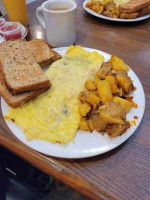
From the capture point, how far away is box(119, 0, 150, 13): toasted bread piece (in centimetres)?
116

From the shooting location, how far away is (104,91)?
67cm

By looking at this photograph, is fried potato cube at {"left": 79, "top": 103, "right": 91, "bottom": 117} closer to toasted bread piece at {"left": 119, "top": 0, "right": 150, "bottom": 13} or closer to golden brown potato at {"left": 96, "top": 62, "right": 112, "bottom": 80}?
golden brown potato at {"left": 96, "top": 62, "right": 112, "bottom": 80}

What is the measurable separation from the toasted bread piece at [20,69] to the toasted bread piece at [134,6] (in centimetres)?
61

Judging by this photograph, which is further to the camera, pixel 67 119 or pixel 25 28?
pixel 25 28

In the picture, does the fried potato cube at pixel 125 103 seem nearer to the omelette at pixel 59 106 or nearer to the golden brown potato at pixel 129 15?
the omelette at pixel 59 106

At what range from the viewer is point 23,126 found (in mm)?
625

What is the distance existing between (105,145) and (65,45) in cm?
62

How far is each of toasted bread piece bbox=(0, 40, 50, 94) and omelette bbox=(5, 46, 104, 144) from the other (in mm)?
46

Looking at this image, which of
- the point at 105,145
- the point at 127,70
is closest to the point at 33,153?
the point at 105,145

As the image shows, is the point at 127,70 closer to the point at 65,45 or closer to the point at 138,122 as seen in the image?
the point at 138,122

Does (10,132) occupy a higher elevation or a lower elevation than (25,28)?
lower

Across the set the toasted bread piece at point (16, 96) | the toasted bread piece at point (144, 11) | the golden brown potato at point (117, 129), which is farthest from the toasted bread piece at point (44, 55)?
the toasted bread piece at point (144, 11)

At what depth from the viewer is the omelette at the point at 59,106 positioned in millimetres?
613

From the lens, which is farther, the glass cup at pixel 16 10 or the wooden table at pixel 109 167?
the glass cup at pixel 16 10
